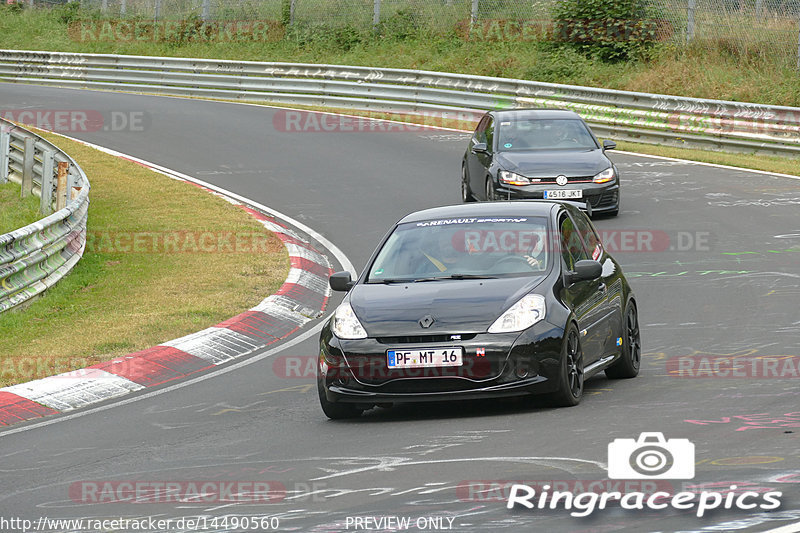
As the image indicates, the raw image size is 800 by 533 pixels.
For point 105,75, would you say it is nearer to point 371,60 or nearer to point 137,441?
point 371,60

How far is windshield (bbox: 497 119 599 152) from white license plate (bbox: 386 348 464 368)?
11.5 metres

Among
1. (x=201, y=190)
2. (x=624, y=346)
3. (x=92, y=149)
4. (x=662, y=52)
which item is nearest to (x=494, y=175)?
(x=201, y=190)

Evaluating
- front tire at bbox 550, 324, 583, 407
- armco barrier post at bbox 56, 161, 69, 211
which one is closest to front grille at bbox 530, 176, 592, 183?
armco barrier post at bbox 56, 161, 69, 211

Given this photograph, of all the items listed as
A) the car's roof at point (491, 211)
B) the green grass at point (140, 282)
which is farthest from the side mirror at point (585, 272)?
the green grass at point (140, 282)

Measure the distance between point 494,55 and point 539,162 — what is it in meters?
17.9

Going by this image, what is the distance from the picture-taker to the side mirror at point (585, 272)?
9.43m

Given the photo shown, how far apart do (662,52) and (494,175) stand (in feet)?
51.5

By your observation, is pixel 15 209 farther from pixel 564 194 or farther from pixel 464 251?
pixel 464 251

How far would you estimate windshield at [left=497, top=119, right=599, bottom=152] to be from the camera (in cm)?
2000

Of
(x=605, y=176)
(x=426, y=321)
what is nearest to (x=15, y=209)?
(x=605, y=176)

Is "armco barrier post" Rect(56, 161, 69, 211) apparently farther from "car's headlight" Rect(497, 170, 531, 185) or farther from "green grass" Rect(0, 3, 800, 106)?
"green grass" Rect(0, 3, 800, 106)

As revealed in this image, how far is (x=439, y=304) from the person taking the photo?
8906mm

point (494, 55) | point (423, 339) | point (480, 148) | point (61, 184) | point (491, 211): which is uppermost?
point (491, 211)

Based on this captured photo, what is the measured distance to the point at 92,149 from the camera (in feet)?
88.3
